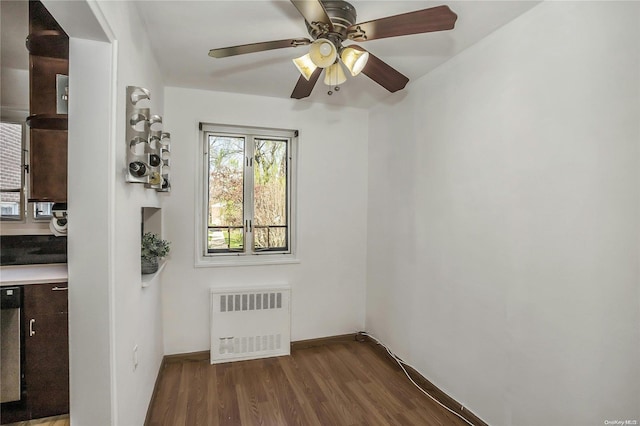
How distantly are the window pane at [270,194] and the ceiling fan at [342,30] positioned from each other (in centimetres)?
152

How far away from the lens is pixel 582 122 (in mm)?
1485

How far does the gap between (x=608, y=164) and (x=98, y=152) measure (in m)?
2.23

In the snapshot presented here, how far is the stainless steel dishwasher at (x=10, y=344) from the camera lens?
6.49 feet

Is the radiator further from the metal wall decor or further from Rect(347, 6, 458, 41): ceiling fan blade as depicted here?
Rect(347, 6, 458, 41): ceiling fan blade

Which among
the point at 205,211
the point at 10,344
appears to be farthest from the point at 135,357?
the point at 205,211

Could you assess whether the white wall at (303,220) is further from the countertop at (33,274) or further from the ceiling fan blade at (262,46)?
the ceiling fan blade at (262,46)

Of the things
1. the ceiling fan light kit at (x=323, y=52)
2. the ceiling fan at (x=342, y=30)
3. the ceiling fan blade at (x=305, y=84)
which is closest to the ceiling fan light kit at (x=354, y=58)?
the ceiling fan at (x=342, y=30)

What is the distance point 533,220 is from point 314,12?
157cm

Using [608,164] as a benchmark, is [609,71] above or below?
above

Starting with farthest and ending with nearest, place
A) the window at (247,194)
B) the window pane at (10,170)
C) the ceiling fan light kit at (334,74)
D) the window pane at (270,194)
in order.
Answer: the window pane at (270,194) → the window at (247,194) → the window pane at (10,170) → the ceiling fan light kit at (334,74)

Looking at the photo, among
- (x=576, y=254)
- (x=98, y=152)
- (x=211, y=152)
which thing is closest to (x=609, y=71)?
(x=576, y=254)

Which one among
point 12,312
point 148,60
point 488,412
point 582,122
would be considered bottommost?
point 488,412

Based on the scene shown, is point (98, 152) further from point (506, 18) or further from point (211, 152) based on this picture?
point (506, 18)

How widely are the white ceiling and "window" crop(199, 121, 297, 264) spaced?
53cm
